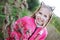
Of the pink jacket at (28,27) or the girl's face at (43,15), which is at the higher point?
the girl's face at (43,15)

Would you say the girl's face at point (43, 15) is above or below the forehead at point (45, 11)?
below

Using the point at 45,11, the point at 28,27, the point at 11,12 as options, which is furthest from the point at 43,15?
the point at 11,12

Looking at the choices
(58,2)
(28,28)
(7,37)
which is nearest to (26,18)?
(28,28)

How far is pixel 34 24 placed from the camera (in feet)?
5.16

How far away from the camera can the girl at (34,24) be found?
1544 mm

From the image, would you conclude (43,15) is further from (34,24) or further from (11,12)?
(11,12)

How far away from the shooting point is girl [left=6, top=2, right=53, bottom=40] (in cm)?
154

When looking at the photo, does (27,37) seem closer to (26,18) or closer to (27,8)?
(26,18)

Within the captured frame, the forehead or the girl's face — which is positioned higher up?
the forehead

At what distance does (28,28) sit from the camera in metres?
1.54

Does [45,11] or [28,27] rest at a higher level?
[45,11]

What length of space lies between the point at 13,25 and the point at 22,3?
175 mm

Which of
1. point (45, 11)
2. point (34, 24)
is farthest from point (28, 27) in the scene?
point (45, 11)

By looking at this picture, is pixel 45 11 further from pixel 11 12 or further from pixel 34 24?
pixel 11 12
